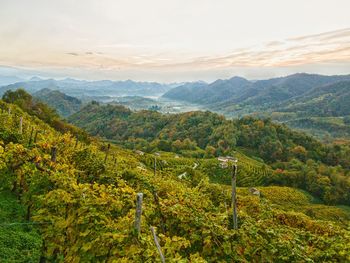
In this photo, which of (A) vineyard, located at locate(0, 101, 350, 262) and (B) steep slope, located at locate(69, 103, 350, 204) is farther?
(B) steep slope, located at locate(69, 103, 350, 204)

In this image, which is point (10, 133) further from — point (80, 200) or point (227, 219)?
point (227, 219)

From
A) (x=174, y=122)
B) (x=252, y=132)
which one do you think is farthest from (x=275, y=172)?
(x=174, y=122)

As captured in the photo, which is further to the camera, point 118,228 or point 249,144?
point 249,144

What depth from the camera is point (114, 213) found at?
19.2ft

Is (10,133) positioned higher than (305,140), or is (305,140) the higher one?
(10,133)

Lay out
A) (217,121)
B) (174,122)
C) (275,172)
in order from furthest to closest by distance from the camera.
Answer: (174,122), (217,121), (275,172)

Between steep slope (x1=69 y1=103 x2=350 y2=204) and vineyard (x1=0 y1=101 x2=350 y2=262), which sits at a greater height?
vineyard (x1=0 y1=101 x2=350 y2=262)

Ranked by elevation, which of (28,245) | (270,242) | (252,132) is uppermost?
(270,242)

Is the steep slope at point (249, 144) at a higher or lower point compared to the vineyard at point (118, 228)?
lower

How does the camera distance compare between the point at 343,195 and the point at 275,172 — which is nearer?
the point at 343,195

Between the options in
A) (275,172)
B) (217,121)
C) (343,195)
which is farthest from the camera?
(217,121)

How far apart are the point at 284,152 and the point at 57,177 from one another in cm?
10982

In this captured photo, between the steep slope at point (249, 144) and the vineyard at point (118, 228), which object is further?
the steep slope at point (249, 144)

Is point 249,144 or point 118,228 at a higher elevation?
point 118,228
